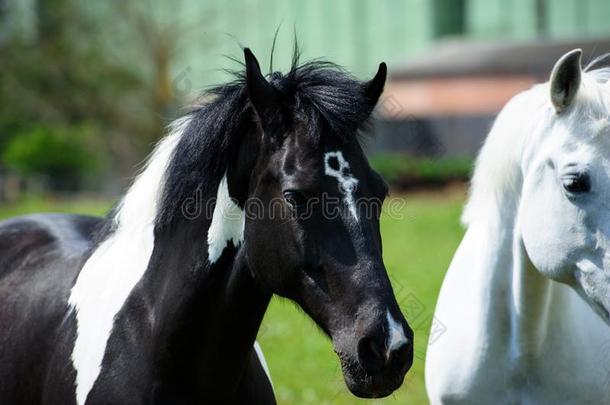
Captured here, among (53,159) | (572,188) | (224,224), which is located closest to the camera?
(224,224)

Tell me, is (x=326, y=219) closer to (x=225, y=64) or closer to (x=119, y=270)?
(x=119, y=270)

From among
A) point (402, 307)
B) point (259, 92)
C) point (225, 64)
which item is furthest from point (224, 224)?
point (225, 64)

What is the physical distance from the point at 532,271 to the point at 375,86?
979 millimetres

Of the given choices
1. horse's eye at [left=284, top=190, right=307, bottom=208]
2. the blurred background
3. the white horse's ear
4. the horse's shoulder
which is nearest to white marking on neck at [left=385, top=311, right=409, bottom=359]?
horse's eye at [left=284, top=190, right=307, bottom=208]

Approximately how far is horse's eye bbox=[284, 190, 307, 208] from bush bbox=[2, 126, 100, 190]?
2132 cm

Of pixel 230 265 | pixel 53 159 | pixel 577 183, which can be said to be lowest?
pixel 53 159

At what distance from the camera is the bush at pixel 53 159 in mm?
22984

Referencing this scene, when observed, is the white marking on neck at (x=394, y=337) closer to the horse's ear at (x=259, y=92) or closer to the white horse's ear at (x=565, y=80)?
the horse's ear at (x=259, y=92)

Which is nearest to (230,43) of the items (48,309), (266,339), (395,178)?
(395,178)

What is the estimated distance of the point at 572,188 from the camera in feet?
9.67

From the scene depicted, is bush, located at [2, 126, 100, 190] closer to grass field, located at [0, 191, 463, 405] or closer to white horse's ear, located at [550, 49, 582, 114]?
grass field, located at [0, 191, 463, 405]

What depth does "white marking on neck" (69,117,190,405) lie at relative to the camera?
2975mm

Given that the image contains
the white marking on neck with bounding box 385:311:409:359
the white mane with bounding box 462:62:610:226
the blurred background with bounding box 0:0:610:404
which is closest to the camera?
the white marking on neck with bounding box 385:311:409:359

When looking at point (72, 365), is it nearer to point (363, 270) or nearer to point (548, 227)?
point (363, 270)
